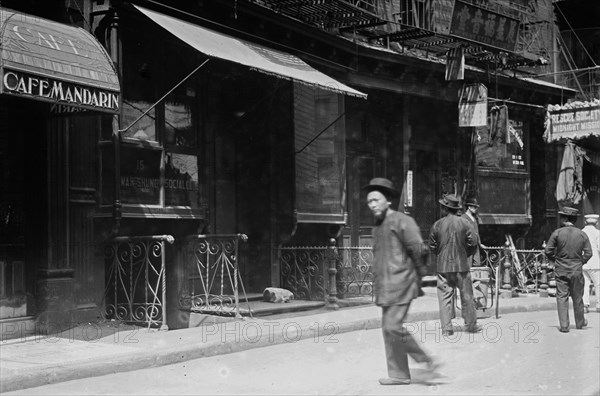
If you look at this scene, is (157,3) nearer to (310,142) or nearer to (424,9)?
(310,142)

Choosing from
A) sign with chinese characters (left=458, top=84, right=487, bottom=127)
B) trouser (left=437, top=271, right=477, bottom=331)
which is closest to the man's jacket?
trouser (left=437, top=271, right=477, bottom=331)

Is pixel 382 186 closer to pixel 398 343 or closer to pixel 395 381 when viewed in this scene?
pixel 398 343

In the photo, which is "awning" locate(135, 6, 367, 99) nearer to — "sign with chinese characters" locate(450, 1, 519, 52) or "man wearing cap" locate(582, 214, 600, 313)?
"sign with chinese characters" locate(450, 1, 519, 52)

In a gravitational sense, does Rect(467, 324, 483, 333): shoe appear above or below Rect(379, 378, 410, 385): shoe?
below

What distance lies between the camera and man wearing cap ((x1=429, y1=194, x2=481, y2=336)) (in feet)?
40.8

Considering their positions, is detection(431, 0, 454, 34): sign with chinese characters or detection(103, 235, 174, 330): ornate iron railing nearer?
detection(103, 235, 174, 330): ornate iron railing

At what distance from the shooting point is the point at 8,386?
809 centimetres

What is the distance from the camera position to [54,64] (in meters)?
10.1

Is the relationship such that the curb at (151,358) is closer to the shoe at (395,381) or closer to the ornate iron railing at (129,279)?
the ornate iron railing at (129,279)

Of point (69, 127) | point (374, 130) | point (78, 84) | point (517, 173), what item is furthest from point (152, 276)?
point (517, 173)

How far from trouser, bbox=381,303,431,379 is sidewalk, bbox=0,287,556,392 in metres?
2.93

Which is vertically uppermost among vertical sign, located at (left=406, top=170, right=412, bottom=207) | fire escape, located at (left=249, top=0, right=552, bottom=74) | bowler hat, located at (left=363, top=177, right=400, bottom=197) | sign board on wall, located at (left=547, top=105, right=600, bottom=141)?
fire escape, located at (left=249, top=0, right=552, bottom=74)

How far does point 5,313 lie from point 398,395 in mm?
5956

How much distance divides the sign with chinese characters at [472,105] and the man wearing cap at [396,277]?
1244 cm
